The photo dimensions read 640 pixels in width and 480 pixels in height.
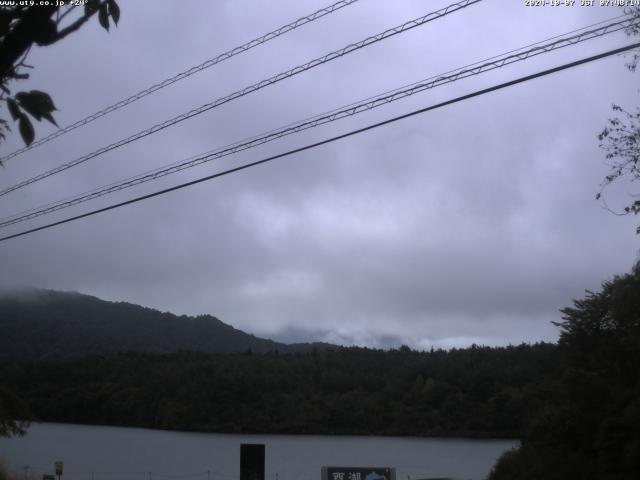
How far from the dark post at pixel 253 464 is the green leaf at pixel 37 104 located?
14.0m

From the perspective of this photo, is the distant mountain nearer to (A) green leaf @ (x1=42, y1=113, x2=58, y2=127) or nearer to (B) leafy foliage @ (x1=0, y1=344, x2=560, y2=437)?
(B) leafy foliage @ (x1=0, y1=344, x2=560, y2=437)

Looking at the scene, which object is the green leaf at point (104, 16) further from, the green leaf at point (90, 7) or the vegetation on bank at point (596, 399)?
the vegetation on bank at point (596, 399)

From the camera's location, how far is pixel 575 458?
21406 millimetres

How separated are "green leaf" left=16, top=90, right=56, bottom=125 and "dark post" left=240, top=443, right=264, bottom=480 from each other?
13971 mm

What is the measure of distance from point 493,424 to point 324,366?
2206 centimetres

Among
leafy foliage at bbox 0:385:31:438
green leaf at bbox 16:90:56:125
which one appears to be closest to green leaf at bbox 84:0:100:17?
green leaf at bbox 16:90:56:125

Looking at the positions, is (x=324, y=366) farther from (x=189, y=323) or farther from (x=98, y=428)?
(x=189, y=323)

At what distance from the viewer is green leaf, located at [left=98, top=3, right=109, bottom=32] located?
3.71 metres

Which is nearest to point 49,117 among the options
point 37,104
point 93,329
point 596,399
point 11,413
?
point 37,104

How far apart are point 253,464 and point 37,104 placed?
14.1 metres

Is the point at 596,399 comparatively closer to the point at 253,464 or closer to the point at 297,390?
the point at 253,464

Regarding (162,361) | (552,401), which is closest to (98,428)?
(162,361)

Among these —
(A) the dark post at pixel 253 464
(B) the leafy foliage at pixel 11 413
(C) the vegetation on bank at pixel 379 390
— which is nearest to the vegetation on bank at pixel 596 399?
(C) the vegetation on bank at pixel 379 390

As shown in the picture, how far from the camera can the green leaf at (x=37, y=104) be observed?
336 centimetres
